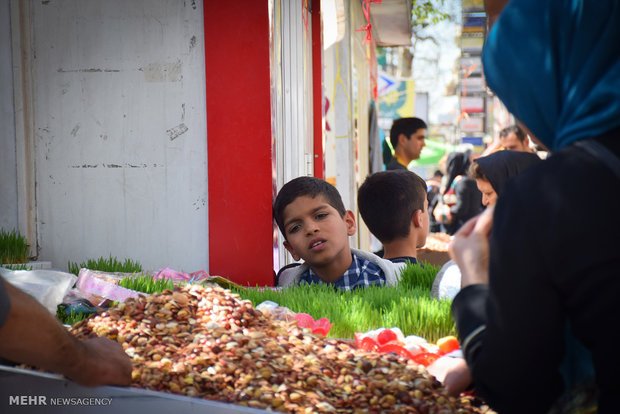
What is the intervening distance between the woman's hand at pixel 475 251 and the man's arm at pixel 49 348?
3.62ft

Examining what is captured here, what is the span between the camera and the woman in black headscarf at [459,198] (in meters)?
8.62

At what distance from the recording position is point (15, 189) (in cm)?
448

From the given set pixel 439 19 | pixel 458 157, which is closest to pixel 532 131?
pixel 458 157

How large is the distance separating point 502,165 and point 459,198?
423cm

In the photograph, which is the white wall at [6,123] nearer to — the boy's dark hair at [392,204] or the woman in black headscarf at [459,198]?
the boy's dark hair at [392,204]

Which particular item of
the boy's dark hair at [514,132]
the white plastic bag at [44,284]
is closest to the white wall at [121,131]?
the white plastic bag at [44,284]

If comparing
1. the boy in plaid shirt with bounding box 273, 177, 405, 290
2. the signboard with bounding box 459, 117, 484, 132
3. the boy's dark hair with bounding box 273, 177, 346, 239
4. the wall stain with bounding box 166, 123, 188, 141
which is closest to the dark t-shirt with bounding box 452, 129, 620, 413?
the boy in plaid shirt with bounding box 273, 177, 405, 290

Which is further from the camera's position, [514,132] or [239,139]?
[514,132]

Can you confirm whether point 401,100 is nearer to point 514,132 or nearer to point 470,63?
point 470,63

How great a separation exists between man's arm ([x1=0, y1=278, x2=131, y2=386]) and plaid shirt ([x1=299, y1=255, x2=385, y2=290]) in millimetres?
2091

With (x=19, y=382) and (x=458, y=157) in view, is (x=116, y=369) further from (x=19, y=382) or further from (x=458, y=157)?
(x=458, y=157)

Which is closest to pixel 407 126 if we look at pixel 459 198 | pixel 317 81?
pixel 459 198

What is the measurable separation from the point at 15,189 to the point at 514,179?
12.9ft

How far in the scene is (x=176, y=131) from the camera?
4.40 m
